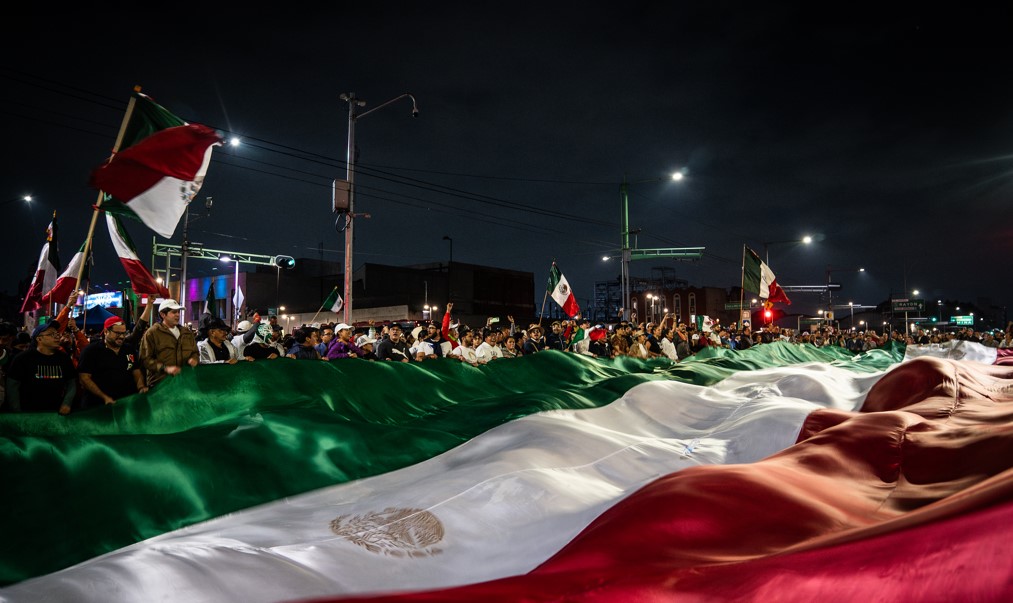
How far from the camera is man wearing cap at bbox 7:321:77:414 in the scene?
20.9ft

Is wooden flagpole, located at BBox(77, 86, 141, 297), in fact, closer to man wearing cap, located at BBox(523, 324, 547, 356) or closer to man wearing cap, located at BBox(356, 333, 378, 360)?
man wearing cap, located at BBox(356, 333, 378, 360)

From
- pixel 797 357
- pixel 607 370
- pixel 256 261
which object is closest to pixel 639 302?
pixel 256 261

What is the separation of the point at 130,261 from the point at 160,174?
240cm

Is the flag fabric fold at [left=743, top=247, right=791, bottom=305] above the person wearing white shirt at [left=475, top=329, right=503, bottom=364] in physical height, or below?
above

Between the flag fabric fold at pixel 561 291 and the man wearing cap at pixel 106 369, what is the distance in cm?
1397

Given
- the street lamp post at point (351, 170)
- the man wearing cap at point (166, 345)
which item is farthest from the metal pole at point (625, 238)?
the man wearing cap at point (166, 345)

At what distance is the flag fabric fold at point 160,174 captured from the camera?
24.7ft

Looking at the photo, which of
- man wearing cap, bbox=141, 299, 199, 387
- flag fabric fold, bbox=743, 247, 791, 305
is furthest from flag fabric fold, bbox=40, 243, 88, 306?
flag fabric fold, bbox=743, 247, 791, 305

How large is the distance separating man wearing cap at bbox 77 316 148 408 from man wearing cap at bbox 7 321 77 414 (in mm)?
160

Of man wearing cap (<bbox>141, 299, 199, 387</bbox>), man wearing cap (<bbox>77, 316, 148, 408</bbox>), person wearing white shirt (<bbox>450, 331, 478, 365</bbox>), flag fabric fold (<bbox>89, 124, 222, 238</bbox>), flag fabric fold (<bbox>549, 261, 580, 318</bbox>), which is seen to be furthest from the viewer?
flag fabric fold (<bbox>549, 261, 580, 318</bbox>)

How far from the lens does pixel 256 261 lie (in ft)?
123

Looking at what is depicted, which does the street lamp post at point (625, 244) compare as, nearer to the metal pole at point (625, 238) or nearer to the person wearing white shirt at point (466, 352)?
the metal pole at point (625, 238)

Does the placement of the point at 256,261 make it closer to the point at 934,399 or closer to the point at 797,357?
the point at 797,357

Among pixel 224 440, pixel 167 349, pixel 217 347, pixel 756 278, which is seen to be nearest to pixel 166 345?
pixel 167 349
